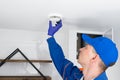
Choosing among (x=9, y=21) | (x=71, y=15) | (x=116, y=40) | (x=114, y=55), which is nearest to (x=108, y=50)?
(x=114, y=55)

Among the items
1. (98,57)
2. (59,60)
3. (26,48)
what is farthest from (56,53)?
(26,48)

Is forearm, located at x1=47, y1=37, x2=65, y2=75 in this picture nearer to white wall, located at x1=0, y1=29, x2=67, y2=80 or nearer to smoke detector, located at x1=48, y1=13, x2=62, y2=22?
smoke detector, located at x1=48, y1=13, x2=62, y2=22

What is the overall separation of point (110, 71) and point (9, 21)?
1.14m

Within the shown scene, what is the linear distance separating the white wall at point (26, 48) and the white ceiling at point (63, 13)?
0.16 meters

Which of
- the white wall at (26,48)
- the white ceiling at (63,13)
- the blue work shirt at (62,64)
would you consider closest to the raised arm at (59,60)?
the blue work shirt at (62,64)

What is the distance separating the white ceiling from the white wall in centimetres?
16

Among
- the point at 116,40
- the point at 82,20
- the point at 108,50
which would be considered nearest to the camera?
the point at 108,50

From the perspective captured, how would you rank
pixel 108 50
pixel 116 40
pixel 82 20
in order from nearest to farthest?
pixel 108 50 → pixel 82 20 → pixel 116 40

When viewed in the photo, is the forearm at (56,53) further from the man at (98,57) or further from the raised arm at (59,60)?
the man at (98,57)

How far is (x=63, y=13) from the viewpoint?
1.79 meters

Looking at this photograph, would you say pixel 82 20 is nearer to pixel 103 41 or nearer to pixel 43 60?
pixel 103 41

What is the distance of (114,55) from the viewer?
5.13 ft

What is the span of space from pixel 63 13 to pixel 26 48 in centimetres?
76

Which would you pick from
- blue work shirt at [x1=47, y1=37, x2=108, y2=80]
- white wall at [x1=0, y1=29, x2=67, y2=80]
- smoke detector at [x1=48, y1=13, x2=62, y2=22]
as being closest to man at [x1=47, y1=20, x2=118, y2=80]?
blue work shirt at [x1=47, y1=37, x2=108, y2=80]
